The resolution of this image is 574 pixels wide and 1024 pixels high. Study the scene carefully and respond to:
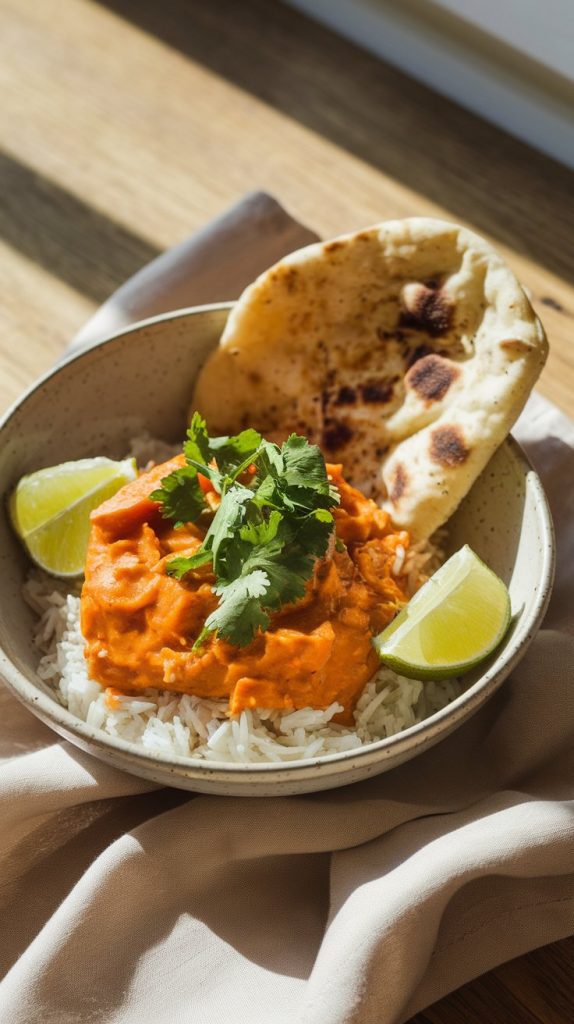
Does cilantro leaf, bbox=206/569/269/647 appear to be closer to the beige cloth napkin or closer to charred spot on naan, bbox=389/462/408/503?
the beige cloth napkin

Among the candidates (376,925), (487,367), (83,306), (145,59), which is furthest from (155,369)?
(145,59)

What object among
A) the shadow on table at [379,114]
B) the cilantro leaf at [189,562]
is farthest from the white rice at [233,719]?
the shadow on table at [379,114]

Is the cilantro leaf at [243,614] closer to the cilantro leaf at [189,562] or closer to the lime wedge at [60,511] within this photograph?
the cilantro leaf at [189,562]

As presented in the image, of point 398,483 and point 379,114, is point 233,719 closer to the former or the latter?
point 398,483

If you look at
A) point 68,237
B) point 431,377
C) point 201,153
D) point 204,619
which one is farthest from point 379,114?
point 204,619

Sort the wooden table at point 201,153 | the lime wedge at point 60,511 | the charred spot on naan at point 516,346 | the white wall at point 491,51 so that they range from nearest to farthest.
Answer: the charred spot on naan at point 516,346, the lime wedge at point 60,511, the wooden table at point 201,153, the white wall at point 491,51

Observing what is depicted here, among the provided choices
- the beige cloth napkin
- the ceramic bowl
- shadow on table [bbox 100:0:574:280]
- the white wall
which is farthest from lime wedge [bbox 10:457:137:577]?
the white wall
